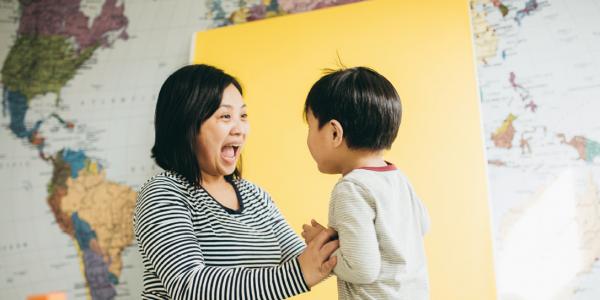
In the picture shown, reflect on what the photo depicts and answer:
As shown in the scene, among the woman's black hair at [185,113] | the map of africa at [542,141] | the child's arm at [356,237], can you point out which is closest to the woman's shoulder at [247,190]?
the woman's black hair at [185,113]

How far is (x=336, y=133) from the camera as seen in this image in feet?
3.92

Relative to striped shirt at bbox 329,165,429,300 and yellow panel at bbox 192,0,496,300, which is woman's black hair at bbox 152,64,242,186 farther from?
yellow panel at bbox 192,0,496,300

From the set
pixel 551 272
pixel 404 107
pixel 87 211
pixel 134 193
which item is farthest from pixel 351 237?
pixel 87 211

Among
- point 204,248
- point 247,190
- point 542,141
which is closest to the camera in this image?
point 204,248

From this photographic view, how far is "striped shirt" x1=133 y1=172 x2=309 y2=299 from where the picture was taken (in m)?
1.04

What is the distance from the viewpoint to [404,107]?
1.87 meters

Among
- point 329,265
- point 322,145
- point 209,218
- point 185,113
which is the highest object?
point 185,113

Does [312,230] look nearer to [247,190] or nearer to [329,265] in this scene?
[329,265]

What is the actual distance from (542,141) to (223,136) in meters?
1.17

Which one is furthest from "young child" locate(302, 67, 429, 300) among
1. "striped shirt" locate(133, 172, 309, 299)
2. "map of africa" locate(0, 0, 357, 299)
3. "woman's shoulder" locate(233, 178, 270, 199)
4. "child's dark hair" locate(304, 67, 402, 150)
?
"map of africa" locate(0, 0, 357, 299)

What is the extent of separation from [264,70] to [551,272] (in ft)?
4.21

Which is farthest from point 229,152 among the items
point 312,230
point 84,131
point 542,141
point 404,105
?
point 84,131

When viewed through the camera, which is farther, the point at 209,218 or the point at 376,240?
the point at 209,218

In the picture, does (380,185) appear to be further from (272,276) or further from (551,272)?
(551,272)
